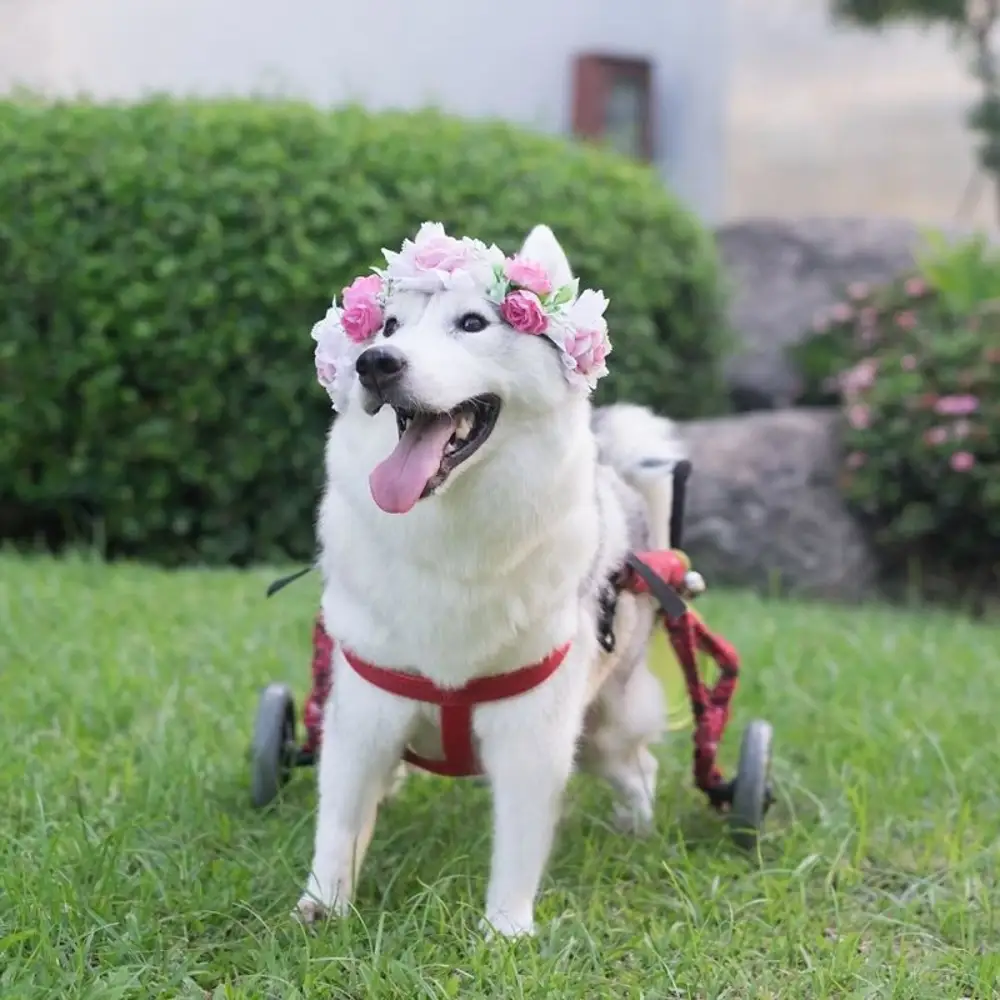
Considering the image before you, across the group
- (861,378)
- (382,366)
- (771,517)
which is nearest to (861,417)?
(861,378)

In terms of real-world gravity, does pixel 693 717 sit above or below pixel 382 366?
below

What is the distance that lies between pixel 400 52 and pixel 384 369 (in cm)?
673

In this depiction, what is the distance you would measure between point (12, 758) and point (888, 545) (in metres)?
4.42

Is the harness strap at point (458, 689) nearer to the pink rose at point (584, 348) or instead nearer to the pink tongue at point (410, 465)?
the pink tongue at point (410, 465)

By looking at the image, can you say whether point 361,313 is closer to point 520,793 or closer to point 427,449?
point 427,449

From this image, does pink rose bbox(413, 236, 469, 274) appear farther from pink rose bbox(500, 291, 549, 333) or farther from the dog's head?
pink rose bbox(500, 291, 549, 333)

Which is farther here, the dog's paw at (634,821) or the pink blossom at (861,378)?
the pink blossom at (861,378)

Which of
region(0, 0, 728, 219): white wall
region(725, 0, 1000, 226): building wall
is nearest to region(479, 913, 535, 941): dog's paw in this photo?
region(0, 0, 728, 219): white wall

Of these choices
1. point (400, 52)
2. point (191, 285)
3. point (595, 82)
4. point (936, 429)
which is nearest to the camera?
point (191, 285)

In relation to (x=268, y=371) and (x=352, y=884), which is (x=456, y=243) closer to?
(x=352, y=884)

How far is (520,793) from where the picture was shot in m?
2.25

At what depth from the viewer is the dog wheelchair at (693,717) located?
268cm

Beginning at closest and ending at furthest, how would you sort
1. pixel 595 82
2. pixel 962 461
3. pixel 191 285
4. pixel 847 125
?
pixel 191 285 < pixel 962 461 < pixel 595 82 < pixel 847 125

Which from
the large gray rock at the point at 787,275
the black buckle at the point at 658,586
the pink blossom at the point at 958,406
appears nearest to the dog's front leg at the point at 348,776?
the black buckle at the point at 658,586
